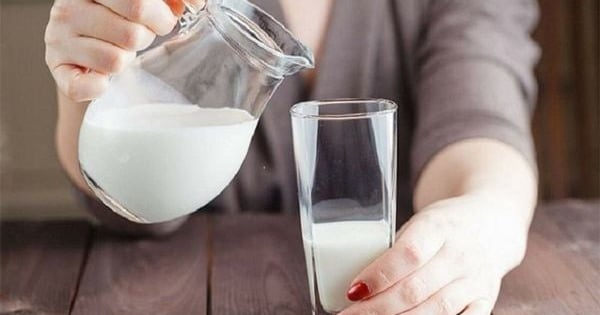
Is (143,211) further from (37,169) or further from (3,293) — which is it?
(37,169)

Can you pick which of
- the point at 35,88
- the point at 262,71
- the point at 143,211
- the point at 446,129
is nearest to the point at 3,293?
the point at 143,211

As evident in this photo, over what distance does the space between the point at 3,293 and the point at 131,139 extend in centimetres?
26

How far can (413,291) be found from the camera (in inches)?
30.0

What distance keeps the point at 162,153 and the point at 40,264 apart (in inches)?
12.1

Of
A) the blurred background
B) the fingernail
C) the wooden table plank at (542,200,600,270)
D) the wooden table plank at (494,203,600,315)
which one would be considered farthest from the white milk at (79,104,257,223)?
the blurred background

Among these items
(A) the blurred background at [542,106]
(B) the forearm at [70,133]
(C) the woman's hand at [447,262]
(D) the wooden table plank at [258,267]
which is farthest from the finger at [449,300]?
(A) the blurred background at [542,106]

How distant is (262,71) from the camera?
0.75m

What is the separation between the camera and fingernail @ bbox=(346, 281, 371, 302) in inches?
29.5

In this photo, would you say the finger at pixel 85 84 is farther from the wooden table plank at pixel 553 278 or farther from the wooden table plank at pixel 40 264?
the wooden table plank at pixel 553 278

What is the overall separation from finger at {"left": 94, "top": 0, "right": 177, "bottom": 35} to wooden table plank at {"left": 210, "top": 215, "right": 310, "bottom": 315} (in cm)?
24

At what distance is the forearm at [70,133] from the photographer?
1.00 metres

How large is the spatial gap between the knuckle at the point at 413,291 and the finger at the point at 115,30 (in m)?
0.25

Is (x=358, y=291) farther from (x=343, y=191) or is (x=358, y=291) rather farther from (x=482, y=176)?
(x=482, y=176)

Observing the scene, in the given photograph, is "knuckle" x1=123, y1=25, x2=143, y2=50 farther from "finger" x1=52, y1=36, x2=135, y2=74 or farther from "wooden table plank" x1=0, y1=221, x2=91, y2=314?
"wooden table plank" x1=0, y1=221, x2=91, y2=314
